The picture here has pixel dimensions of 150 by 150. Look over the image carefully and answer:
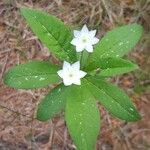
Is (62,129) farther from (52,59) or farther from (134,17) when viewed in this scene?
(134,17)

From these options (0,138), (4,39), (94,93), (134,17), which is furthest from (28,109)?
(134,17)

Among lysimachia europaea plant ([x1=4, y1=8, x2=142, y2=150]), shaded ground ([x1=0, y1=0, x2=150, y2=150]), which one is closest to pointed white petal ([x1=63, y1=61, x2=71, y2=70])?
lysimachia europaea plant ([x1=4, y1=8, x2=142, y2=150])

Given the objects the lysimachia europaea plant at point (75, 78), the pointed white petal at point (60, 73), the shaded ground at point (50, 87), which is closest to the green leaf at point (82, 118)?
the lysimachia europaea plant at point (75, 78)

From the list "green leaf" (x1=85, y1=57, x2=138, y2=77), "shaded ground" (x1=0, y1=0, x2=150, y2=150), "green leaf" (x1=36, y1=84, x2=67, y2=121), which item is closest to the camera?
"green leaf" (x1=85, y1=57, x2=138, y2=77)

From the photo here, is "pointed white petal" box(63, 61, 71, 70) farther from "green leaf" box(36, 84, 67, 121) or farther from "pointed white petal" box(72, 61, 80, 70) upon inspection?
"green leaf" box(36, 84, 67, 121)

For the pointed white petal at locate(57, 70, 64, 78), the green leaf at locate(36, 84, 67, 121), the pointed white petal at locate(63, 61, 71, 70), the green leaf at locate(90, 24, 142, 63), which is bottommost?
the green leaf at locate(36, 84, 67, 121)

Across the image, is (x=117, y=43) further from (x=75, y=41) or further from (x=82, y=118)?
(x=82, y=118)

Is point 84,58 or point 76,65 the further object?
point 84,58

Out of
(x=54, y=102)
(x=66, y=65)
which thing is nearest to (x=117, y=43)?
(x=66, y=65)
